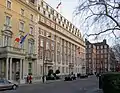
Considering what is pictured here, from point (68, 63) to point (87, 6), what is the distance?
7764 centimetres

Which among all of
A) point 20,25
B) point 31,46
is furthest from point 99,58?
point 20,25

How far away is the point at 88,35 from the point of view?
23.0 metres

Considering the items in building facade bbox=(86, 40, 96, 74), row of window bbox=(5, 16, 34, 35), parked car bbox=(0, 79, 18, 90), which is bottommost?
parked car bbox=(0, 79, 18, 90)

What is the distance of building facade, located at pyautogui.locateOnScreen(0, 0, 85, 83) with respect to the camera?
164 feet

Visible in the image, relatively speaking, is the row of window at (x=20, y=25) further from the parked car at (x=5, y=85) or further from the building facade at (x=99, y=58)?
the building facade at (x=99, y=58)

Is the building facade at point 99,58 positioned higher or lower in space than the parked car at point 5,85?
higher

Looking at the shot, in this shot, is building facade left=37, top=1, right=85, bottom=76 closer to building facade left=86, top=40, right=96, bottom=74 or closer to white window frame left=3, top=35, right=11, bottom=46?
white window frame left=3, top=35, right=11, bottom=46

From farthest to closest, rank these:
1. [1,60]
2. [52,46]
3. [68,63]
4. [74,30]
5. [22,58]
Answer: [74,30] < [68,63] < [52,46] < [22,58] < [1,60]

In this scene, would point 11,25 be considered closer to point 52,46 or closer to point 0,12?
point 0,12

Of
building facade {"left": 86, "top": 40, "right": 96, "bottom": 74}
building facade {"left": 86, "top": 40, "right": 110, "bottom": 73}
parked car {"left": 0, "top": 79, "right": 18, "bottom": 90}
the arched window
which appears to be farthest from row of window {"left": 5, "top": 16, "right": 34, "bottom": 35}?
building facade {"left": 86, "top": 40, "right": 110, "bottom": 73}

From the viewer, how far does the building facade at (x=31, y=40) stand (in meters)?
50.0

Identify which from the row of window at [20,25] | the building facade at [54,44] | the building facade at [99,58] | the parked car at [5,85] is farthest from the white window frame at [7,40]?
the building facade at [99,58]

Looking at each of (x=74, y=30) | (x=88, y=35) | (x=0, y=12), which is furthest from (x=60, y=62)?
(x=88, y=35)

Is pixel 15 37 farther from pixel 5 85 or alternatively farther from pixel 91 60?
pixel 91 60
